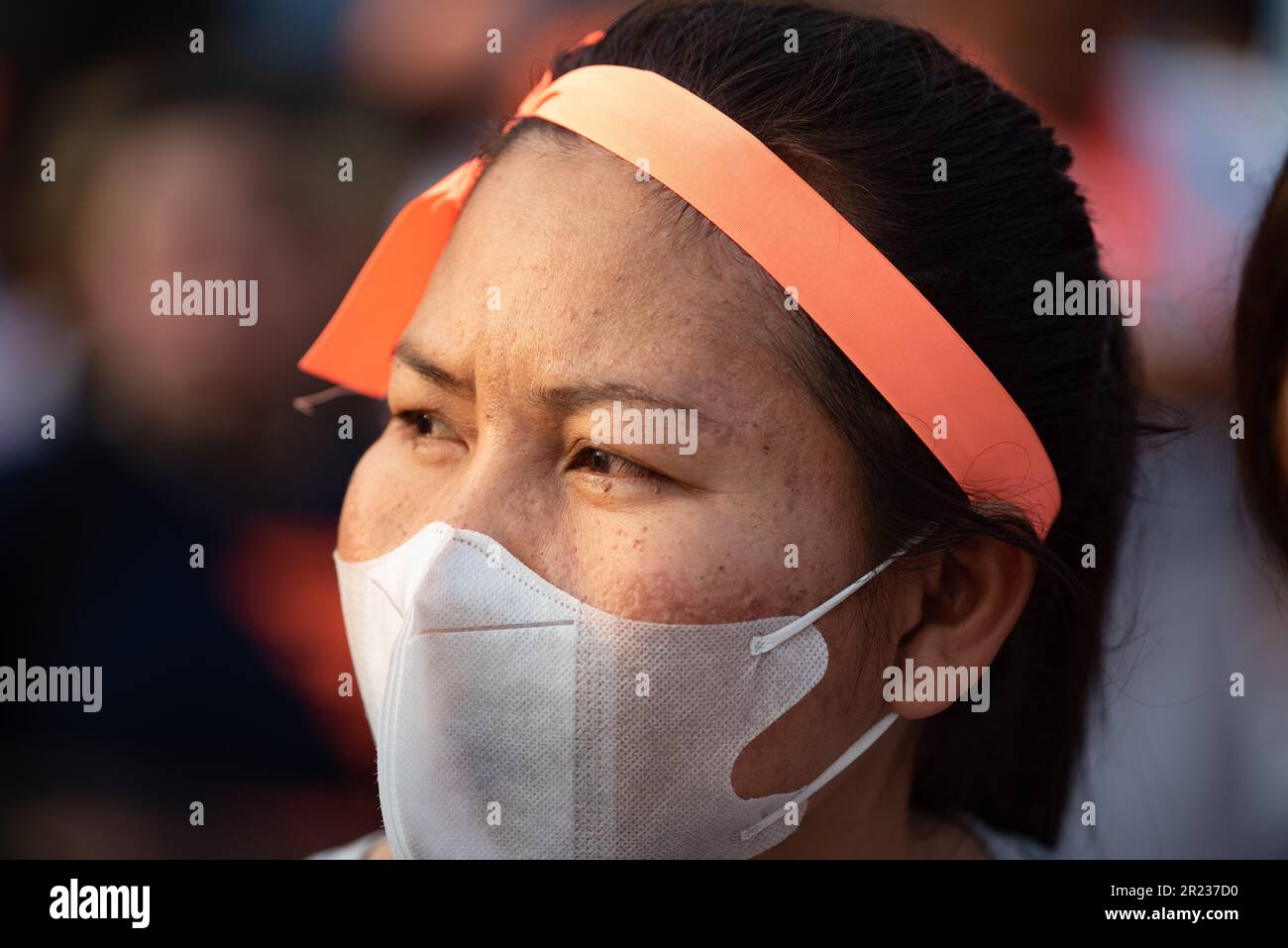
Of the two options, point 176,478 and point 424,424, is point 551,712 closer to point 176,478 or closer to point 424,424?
point 424,424

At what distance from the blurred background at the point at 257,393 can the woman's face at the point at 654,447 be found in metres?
1.68

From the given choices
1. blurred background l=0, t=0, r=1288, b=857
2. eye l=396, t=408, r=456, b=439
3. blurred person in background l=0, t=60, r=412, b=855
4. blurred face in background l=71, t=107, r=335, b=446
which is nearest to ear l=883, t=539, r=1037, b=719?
eye l=396, t=408, r=456, b=439

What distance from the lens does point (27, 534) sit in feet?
10.3

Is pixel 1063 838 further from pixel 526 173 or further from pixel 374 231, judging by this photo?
pixel 374 231

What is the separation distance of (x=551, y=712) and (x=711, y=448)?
0.43 m

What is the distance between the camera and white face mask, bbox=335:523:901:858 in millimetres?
1596

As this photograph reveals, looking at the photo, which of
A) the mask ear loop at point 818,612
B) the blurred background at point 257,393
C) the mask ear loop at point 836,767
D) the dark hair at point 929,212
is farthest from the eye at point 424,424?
the blurred background at point 257,393

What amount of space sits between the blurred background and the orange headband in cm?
149

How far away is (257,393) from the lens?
129 inches

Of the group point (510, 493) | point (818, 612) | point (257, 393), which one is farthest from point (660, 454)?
point (257, 393)

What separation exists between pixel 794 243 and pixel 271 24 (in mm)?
2334

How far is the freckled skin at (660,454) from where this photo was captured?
1592 millimetres

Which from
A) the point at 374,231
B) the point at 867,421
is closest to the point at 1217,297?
the point at 867,421

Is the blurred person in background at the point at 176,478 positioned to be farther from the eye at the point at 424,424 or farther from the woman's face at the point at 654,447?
the woman's face at the point at 654,447
